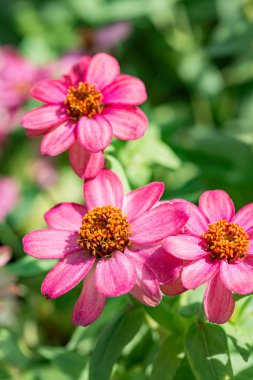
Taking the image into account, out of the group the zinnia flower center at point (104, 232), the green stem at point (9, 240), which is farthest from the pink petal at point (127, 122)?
the green stem at point (9, 240)

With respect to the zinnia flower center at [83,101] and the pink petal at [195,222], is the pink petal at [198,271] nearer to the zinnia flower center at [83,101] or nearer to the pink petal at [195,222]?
the pink petal at [195,222]

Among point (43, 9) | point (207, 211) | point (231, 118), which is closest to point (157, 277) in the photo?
point (207, 211)

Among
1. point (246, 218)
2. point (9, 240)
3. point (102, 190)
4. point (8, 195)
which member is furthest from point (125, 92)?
point (8, 195)

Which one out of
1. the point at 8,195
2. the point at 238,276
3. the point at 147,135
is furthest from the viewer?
the point at 8,195

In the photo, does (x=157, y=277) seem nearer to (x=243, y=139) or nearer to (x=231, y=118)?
(x=243, y=139)

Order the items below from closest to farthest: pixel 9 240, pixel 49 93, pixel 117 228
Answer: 1. pixel 117 228
2. pixel 49 93
3. pixel 9 240

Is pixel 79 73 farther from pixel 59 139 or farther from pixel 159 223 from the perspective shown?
pixel 159 223

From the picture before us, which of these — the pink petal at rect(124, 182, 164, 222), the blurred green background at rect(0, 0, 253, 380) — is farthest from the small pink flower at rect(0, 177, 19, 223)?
the pink petal at rect(124, 182, 164, 222)

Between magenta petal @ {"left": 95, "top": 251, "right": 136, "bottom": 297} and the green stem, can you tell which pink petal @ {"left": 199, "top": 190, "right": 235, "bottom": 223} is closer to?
magenta petal @ {"left": 95, "top": 251, "right": 136, "bottom": 297}
